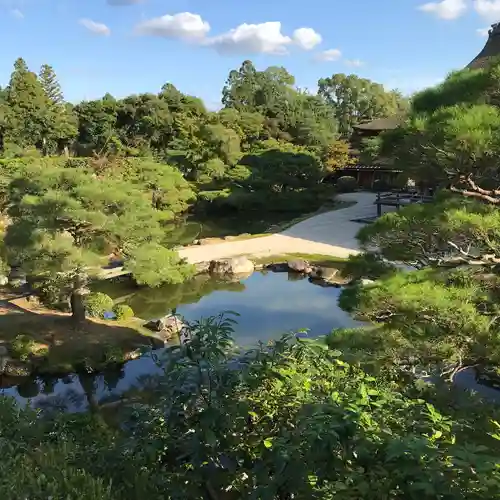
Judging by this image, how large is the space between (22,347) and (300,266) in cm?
675

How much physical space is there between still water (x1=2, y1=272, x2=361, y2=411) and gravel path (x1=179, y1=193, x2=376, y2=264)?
1479mm

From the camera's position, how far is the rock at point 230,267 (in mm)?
12406

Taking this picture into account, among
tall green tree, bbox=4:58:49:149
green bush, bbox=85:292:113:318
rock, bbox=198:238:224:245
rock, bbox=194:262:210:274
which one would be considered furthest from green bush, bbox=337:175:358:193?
green bush, bbox=85:292:113:318

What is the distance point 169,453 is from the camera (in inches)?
90.7

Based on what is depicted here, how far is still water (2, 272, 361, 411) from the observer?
22.5ft

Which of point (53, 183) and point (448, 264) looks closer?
point (448, 264)

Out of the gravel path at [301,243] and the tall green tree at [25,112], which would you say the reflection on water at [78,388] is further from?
the tall green tree at [25,112]

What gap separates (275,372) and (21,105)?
89.9 ft

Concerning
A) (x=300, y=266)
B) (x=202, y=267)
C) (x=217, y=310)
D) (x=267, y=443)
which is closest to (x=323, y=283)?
(x=300, y=266)

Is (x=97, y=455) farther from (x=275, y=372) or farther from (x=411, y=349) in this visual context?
(x=411, y=349)

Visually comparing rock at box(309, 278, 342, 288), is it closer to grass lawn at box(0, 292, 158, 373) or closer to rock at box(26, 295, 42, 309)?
grass lawn at box(0, 292, 158, 373)

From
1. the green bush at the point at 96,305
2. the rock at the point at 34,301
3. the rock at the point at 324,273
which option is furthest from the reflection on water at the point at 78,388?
the rock at the point at 324,273

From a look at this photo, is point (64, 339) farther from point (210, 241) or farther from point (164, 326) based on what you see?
point (210, 241)

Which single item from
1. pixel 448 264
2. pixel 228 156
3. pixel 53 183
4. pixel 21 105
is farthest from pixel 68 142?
pixel 448 264
